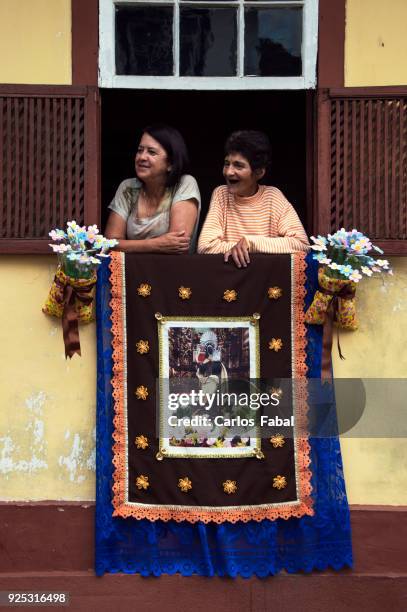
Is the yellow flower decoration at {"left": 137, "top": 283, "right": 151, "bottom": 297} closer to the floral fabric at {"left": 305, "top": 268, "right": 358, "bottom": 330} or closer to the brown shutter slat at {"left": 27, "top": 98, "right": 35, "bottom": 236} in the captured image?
the brown shutter slat at {"left": 27, "top": 98, "right": 35, "bottom": 236}

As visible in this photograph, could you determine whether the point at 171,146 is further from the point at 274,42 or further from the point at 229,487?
the point at 229,487

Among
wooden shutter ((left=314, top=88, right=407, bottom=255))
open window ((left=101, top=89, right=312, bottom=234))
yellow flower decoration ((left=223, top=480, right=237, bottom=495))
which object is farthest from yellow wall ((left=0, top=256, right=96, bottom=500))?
open window ((left=101, top=89, right=312, bottom=234))

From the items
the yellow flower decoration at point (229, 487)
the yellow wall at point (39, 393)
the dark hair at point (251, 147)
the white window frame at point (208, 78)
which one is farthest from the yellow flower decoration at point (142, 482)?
the white window frame at point (208, 78)

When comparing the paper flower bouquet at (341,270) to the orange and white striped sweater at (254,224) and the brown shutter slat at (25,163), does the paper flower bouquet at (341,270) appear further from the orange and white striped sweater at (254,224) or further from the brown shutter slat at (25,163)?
the brown shutter slat at (25,163)

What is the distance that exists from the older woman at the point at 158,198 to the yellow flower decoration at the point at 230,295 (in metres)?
0.34

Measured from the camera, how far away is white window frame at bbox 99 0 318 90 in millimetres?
5195

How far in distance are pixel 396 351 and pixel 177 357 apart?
44.7 inches

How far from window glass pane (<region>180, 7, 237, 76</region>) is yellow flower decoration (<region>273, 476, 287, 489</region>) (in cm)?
211

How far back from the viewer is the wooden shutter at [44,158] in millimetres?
5113

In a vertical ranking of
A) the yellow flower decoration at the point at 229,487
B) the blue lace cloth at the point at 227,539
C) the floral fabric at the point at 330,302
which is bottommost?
the blue lace cloth at the point at 227,539

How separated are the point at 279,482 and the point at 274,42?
2283 millimetres

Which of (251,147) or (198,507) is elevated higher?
(251,147)

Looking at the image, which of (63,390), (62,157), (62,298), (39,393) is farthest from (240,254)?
(39,393)

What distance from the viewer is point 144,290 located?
508 cm
